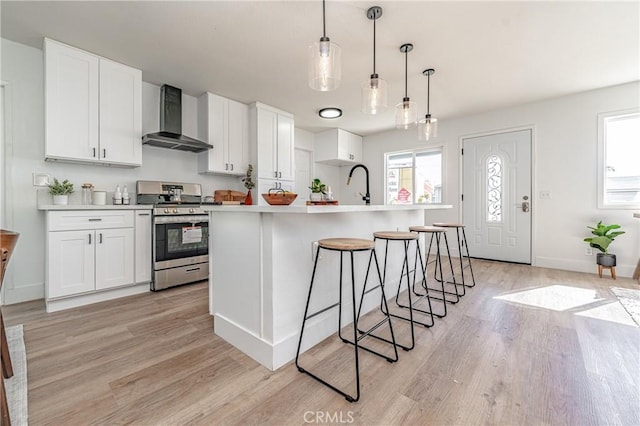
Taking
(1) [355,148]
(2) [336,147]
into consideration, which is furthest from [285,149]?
(1) [355,148]

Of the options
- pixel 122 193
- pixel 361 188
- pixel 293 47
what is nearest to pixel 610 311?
pixel 293 47

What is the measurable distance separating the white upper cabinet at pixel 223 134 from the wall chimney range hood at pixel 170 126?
0.26m

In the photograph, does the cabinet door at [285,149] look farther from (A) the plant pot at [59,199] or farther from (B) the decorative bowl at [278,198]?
(B) the decorative bowl at [278,198]

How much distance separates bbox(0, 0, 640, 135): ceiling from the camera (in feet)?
7.21

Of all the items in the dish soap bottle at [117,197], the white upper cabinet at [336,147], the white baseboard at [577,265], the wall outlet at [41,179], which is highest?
the white upper cabinet at [336,147]

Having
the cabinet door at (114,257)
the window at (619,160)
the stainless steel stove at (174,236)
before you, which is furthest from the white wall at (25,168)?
the window at (619,160)

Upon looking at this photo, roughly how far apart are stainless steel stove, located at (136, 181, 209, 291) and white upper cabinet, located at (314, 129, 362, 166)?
120 inches

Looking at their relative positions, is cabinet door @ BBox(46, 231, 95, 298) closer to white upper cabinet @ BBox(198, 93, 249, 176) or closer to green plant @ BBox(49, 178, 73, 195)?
green plant @ BBox(49, 178, 73, 195)

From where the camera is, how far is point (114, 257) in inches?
112

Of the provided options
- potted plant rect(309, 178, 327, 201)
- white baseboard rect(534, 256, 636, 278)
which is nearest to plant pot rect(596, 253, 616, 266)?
white baseboard rect(534, 256, 636, 278)

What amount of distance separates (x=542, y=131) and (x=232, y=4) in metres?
4.47

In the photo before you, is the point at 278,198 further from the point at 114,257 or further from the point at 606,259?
the point at 606,259

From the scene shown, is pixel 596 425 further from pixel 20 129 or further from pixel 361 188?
pixel 361 188

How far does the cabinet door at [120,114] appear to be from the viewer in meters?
2.93
